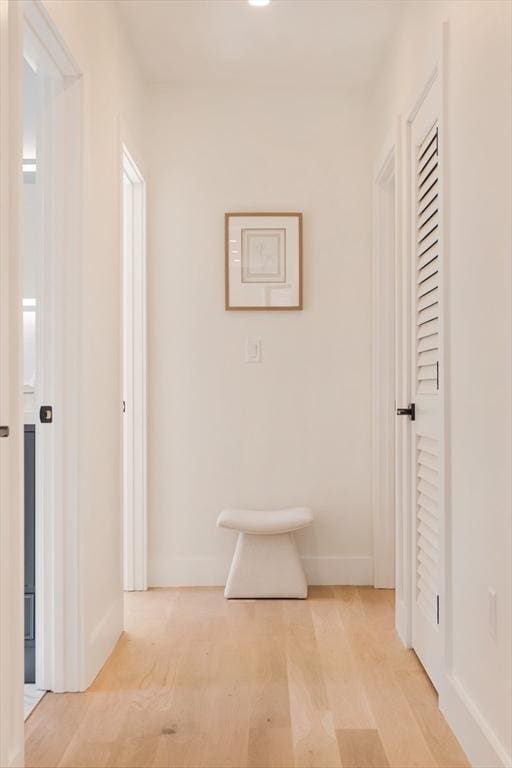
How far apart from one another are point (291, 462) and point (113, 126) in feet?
6.06

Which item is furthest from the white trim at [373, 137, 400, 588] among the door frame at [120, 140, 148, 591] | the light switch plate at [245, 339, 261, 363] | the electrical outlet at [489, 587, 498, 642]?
the electrical outlet at [489, 587, 498, 642]

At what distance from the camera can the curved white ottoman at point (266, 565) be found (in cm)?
369

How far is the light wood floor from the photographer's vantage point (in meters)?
2.12

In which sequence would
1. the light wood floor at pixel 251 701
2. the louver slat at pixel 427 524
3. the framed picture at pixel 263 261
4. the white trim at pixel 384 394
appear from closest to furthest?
the light wood floor at pixel 251 701, the louver slat at pixel 427 524, the white trim at pixel 384 394, the framed picture at pixel 263 261

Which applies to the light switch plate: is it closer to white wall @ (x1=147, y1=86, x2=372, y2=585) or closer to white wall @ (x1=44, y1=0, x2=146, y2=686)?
white wall @ (x1=147, y1=86, x2=372, y2=585)

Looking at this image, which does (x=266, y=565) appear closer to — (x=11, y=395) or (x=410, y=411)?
(x=410, y=411)

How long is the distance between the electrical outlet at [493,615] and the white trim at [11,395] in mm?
1175

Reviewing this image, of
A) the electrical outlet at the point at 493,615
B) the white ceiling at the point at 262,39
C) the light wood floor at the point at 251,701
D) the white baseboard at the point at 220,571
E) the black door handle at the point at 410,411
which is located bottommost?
the light wood floor at the point at 251,701

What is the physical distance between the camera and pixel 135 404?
12.8 ft

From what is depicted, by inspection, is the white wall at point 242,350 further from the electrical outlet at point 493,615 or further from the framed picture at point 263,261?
the electrical outlet at point 493,615

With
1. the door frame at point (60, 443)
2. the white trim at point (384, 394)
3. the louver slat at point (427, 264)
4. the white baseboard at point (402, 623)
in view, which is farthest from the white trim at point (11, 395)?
the white trim at point (384, 394)

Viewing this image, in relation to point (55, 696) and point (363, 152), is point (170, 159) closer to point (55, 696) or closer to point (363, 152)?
point (363, 152)

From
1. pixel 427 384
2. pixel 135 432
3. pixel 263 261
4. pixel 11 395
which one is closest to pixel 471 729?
pixel 427 384

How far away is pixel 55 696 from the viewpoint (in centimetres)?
252
